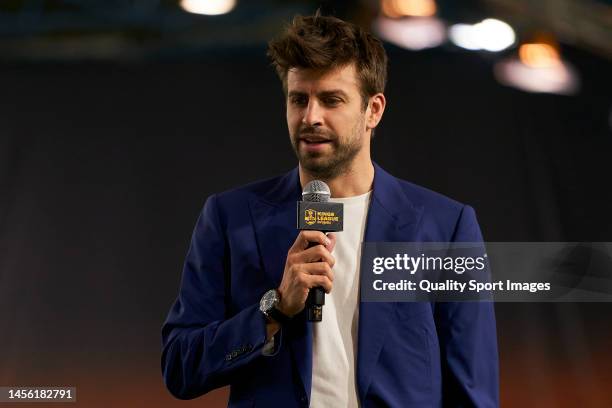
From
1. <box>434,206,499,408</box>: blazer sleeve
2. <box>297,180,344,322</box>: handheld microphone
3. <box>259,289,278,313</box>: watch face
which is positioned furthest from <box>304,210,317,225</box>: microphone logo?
<box>434,206,499,408</box>: blazer sleeve

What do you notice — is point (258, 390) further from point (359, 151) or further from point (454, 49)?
point (454, 49)

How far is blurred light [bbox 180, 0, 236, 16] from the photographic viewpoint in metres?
3.37

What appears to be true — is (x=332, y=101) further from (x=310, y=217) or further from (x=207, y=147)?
(x=207, y=147)

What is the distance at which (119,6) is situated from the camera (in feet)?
11.2

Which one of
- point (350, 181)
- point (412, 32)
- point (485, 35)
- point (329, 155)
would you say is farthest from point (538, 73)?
point (329, 155)

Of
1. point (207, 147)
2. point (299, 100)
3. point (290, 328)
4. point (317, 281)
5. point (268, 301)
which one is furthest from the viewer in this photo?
point (207, 147)

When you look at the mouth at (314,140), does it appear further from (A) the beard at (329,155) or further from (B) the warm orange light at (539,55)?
(B) the warm orange light at (539,55)

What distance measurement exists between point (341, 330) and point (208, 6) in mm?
1677

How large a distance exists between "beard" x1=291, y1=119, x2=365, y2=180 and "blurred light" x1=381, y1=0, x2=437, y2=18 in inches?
45.0

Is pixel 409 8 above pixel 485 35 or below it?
above

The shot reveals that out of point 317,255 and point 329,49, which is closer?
point 317,255

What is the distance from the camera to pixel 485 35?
3.36m

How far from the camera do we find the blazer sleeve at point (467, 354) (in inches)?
88.1

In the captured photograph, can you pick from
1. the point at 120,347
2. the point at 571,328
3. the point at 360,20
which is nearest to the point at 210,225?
the point at 120,347
